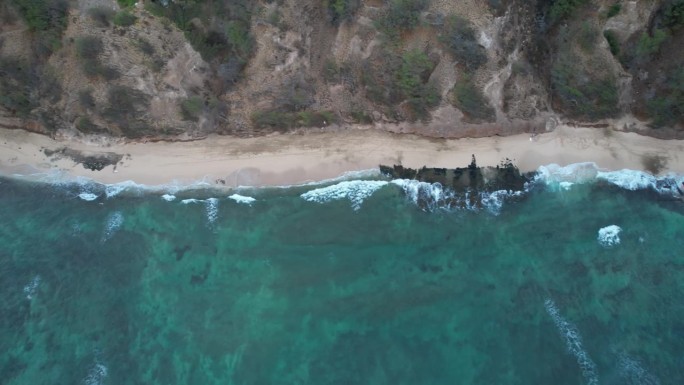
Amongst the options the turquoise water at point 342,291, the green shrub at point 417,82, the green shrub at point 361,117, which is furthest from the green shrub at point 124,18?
the green shrub at point 417,82

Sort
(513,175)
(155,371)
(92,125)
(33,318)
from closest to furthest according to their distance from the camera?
1. (155,371)
2. (33,318)
3. (513,175)
4. (92,125)

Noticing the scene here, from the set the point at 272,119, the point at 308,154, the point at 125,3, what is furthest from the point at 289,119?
the point at 125,3

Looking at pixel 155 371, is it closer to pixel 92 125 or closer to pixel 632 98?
pixel 92 125

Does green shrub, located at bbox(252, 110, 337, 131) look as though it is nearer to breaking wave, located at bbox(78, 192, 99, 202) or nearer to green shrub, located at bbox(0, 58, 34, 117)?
breaking wave, located at bbox(78, 192, 99, 202)

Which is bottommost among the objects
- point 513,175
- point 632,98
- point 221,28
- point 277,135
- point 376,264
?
point 376,264

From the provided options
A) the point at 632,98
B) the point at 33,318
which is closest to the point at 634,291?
the point at 632,98

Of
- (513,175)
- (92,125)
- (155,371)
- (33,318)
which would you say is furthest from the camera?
(92,125)
